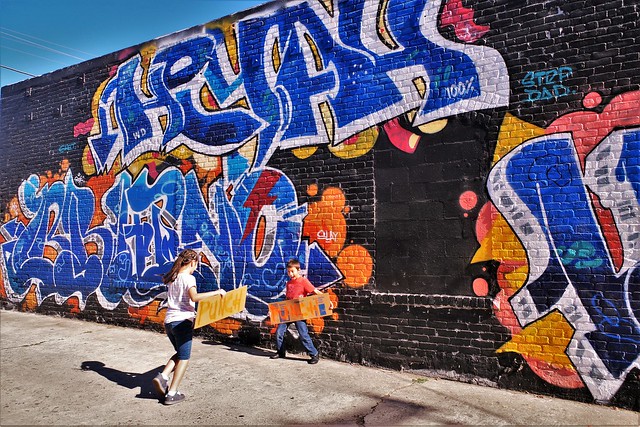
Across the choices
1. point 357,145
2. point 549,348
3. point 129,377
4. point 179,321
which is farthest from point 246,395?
point 357,145

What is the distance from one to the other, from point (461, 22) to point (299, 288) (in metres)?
3.76

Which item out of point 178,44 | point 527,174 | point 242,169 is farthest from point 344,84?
point 178,44

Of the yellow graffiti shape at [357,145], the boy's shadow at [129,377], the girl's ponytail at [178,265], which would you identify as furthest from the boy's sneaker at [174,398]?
the yellow graffiti shape at [357,145]

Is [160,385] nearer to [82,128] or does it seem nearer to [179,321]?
[179,321]

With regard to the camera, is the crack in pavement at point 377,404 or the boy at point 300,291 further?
the boy at point 300,291

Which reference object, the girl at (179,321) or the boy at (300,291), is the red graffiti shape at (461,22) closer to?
the boy at (300,291)

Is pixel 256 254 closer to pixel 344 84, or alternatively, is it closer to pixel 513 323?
pixel 344 84

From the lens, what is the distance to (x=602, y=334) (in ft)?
16.5

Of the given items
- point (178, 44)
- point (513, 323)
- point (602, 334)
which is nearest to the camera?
point (602, 334)

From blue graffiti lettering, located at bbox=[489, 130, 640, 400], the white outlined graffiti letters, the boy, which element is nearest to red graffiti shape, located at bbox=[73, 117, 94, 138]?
the white outlined graffiti letters

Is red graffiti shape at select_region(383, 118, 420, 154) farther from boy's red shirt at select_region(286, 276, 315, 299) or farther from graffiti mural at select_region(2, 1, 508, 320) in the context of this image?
boy's red shirt at select_region(286, 276, 315, 299)

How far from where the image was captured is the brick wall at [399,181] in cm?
515

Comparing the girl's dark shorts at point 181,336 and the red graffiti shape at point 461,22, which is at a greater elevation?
the red graffiti shape at point 461,22

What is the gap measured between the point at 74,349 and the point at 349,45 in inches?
226
